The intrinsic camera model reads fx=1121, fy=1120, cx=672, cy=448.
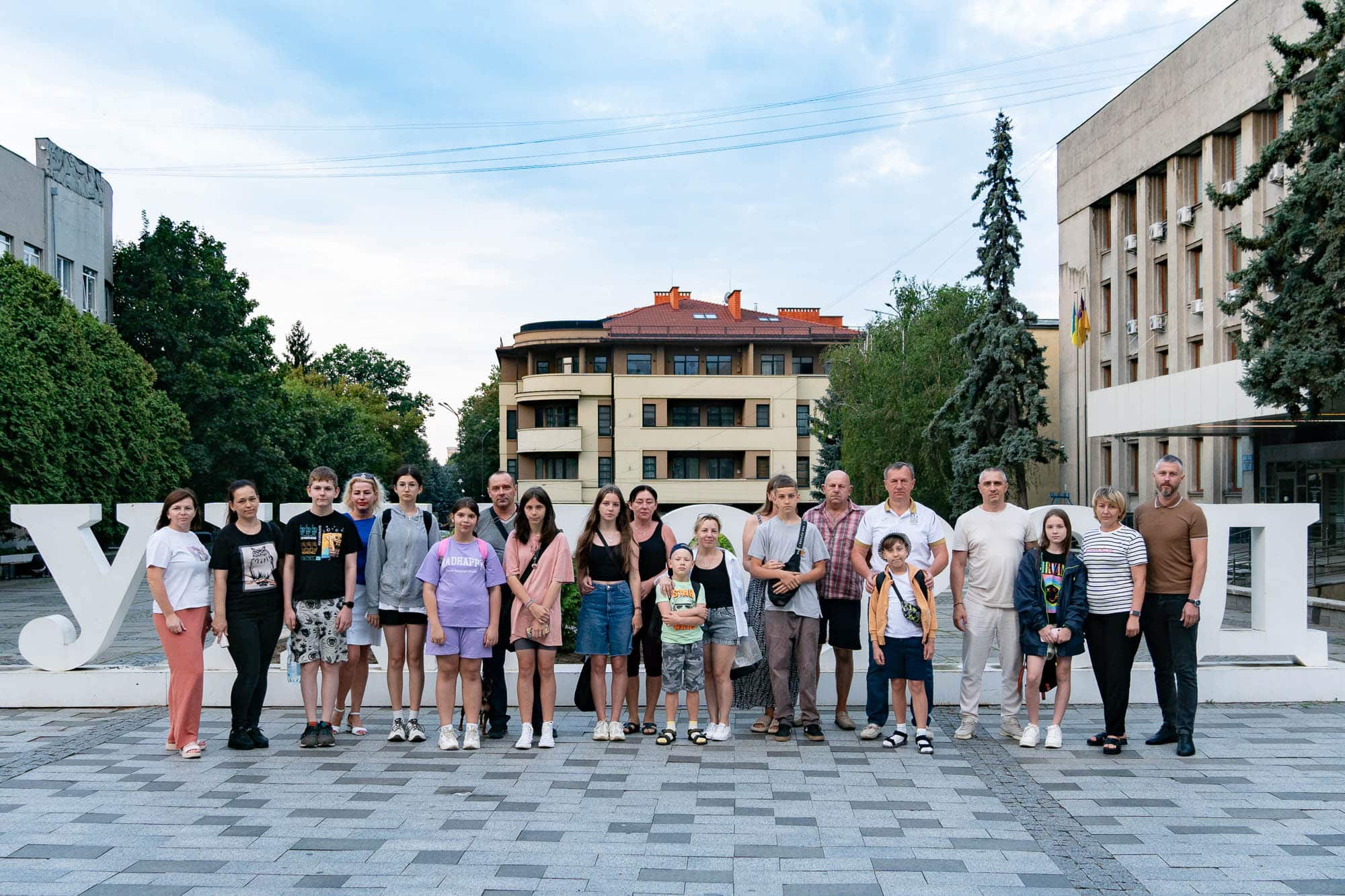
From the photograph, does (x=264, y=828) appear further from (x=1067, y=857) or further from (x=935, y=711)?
(x=935, y=711)

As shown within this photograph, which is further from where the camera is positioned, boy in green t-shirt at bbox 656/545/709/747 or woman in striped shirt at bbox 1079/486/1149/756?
boy in green t-shirt at bbox 656/545/709/747

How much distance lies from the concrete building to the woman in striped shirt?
3350 cm

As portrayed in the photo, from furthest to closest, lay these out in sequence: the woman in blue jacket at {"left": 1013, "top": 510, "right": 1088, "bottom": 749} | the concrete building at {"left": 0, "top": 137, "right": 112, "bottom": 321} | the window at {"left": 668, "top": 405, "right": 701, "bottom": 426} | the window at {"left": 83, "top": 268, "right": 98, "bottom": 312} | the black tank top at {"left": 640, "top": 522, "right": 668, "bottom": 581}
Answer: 1. the window at {"left": 668, "top": 405, "right": 701, "bottom": 426}
2. the window at {"left": 83, "top": 268, "right": 98, "bottom": 312}
3. the concrete building at {"left": 0, "top": 137, "right": 112, "bottom": 321}
4. the black tank top at {"left": 640, "top": 522, "right": 668, "bottom": 581}
5. the woman in blue jacket at {"left": 1013, "top": 510, "right": 1088, "bottom": 749}

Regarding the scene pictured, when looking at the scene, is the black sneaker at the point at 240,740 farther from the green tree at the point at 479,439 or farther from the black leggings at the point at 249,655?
the green tree at the point at 479,439

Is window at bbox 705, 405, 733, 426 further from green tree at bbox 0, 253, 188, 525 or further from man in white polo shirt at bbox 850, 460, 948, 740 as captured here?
man in white polo shirt at bbox 850, 460, 948, 740

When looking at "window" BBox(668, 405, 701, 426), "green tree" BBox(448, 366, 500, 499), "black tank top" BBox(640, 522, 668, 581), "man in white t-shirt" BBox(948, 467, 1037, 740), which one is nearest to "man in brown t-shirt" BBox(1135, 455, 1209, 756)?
"man in white t-shirt" BBox(948, 467, 1037, 740)

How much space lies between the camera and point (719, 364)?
60219mm

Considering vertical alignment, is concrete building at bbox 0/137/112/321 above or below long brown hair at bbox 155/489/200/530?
above

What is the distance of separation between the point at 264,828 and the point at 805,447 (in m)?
55.1

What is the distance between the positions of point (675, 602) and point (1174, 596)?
11.9 feet

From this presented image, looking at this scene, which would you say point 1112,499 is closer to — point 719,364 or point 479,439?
point 719,364

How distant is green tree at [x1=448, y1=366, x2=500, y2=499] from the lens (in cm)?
8156

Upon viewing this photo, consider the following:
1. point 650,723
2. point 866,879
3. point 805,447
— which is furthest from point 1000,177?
point 866,879

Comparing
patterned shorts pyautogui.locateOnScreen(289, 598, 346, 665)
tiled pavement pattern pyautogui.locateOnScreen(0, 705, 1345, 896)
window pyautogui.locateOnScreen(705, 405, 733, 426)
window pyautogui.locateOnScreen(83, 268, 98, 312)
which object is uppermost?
window pyautogui.locateOnScreen(83, 268, 98, 312)
